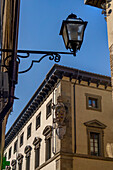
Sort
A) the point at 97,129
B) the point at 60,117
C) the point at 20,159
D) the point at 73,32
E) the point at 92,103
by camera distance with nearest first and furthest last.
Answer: the point at 73,32 < the point at 60,117 < the point at 97,129 < the point at 92,103 < the point at 20,159

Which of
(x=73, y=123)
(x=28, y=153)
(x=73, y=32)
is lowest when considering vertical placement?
(x=28, y=153)

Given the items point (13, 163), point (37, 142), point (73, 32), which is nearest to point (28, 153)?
point (37, 142)

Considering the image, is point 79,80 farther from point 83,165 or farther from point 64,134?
point 83,165

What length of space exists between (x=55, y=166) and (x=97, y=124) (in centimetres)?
452

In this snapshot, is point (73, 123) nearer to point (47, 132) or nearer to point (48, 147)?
point (47, 132)

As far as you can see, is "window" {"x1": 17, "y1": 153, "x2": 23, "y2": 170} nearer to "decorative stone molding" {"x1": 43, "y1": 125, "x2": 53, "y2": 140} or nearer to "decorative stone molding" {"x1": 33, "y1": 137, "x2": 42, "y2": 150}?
"decorative stone molding" {"x1": 33, "y1": 137, "x2": 42, "y2": 150}

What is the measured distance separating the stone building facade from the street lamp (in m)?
15.3

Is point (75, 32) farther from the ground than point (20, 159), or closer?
farther from the ground

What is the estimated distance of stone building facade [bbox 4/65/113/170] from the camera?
20.4 m

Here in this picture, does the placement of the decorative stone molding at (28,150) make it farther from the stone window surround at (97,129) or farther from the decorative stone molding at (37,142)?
the stone window surround at (97,129)

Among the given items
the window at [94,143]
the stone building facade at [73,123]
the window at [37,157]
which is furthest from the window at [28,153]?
the window at [94,143]

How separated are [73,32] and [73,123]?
16371 millimetres

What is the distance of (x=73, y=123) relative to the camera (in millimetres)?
21281

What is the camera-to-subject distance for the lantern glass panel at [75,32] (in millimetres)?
5375
